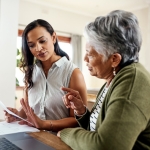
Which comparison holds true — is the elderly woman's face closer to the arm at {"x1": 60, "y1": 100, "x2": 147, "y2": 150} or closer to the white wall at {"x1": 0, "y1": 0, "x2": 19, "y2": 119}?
the arm at {"x1": 60, "y1": 100, "x2": 147, "y2": 150}

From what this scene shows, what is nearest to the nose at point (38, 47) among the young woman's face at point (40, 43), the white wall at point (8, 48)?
the young woman's face at point (40, 43)

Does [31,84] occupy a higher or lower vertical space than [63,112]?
higher

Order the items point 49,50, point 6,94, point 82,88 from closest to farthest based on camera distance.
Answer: point 82,88, point 49,50, point 6,94

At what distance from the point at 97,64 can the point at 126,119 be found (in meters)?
0.30

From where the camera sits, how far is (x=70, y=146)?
0.90 meters

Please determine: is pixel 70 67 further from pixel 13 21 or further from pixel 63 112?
pixel 13 21

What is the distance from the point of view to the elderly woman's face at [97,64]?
943mm

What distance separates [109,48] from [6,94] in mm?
2704

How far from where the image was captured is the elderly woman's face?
943 millimetres

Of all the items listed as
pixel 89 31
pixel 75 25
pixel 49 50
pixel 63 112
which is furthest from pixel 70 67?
pixel 75 25

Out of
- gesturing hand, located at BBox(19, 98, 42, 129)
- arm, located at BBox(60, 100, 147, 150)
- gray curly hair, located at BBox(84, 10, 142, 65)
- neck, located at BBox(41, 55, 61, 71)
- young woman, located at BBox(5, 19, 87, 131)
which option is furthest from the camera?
neck, located at BBox(41, 55, 61, 71)

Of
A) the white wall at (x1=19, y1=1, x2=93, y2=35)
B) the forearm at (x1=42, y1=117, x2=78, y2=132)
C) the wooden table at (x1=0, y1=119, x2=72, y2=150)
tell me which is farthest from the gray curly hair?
the white wall at (x1=19, y1=1, x2=93, y2=35)

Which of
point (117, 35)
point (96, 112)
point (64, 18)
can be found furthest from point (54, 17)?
point (117, 35)

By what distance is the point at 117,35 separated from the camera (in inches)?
34.1
